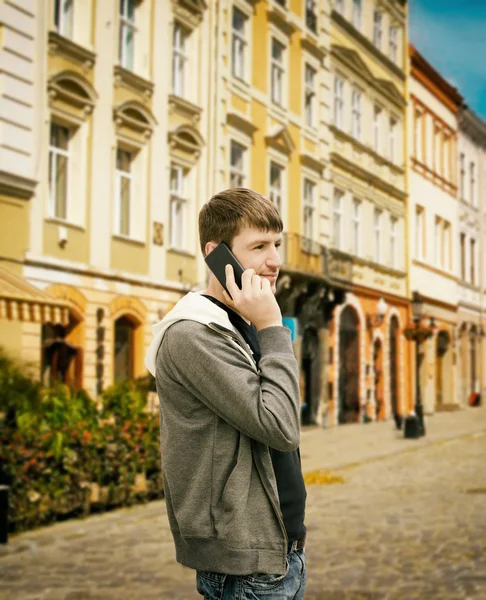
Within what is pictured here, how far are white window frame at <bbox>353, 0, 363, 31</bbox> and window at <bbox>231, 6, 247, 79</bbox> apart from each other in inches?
316

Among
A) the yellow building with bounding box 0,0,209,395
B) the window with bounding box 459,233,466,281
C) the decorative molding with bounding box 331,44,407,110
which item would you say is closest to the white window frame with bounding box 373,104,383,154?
the decorative molding with bounding box 331,44,407,110

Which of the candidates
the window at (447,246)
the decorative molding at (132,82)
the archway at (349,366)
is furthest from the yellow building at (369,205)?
the decorative molding at (132,82)

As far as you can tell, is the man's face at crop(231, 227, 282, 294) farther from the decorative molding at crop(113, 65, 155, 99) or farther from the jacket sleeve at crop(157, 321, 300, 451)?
the decorative molding at crop(113, 65, 155, 99)

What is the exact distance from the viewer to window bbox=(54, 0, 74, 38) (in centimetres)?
1709

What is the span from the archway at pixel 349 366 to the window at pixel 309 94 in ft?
18.5

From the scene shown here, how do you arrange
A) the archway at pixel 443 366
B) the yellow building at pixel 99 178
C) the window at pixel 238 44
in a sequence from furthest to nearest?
the archway at pixel 443 366, the window at pixel 238 44, the yellow building at pixel 99 178

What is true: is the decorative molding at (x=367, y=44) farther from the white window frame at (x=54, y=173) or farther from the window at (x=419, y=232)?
the white window frame at (x=54, y=173)

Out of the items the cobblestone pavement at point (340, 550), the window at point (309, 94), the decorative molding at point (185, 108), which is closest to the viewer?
the cobblestone pavement at point (340, 550)

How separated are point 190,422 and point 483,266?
4410cm

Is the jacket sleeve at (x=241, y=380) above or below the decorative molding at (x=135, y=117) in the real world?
below

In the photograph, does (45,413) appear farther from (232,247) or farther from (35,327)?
(232,247)

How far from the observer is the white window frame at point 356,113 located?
1235 inches

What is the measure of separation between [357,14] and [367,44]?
1.01 m

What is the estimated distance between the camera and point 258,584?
98.7 inches
